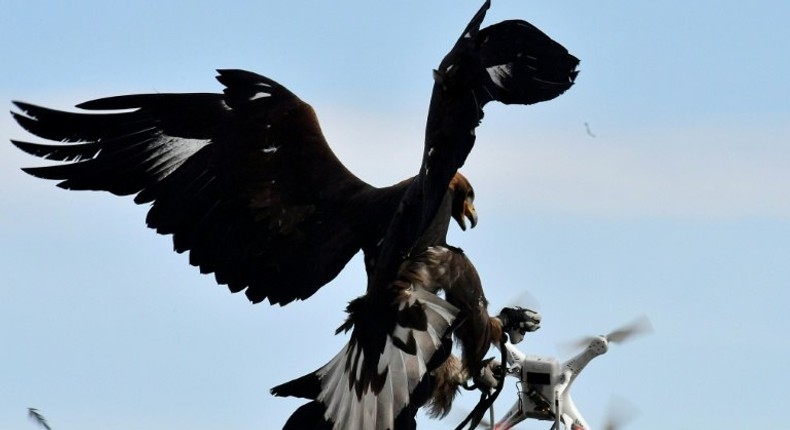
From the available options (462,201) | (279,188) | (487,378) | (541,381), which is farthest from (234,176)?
(541,381)

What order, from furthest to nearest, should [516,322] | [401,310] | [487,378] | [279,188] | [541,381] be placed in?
[541,381] < [516,322] < [279,188] < [487,378] < [401,310]

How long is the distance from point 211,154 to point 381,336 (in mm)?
1794

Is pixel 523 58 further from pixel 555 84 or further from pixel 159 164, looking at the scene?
pixel 159 164

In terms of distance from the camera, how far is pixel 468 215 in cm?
1076

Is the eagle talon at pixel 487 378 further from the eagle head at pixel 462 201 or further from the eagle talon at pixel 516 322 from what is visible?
the eagle head at pixel 462 201

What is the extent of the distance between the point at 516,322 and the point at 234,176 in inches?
78.4

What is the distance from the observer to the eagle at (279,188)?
10125 millimetres

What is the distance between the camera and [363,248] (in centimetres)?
1053

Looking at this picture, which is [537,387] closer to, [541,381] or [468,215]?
[541,381]

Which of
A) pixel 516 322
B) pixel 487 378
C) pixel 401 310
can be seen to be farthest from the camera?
pixel 516 322

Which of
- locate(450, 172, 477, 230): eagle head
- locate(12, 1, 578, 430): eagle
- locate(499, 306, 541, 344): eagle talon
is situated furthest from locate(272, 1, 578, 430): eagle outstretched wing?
locate(499, 306, 541, 344): eagle talon

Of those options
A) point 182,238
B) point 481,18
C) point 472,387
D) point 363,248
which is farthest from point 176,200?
point 481,18

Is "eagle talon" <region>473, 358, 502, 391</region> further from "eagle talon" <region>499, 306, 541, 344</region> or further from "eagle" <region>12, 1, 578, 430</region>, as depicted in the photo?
"eagle talon" <region>499, 306, 541, 344</region>

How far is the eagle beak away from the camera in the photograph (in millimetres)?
10734
